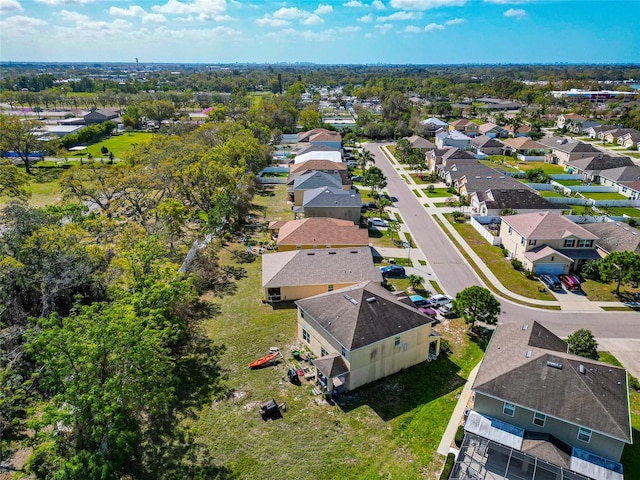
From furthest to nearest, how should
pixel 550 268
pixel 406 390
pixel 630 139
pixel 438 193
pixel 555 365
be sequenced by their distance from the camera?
pixel 630 139, pixel 438 193, pixel 550 268, pixel 406 390, pixel 555 365

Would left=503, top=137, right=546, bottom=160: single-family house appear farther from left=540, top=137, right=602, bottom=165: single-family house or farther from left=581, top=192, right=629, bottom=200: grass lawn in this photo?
left=581, top=192, right=629, bottom=200: grass lawn

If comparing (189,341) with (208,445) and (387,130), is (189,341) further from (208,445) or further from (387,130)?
(387,130)

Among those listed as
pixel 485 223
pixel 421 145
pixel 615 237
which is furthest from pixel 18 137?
pixel 615 237

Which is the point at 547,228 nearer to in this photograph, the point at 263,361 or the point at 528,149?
the point at 263,361

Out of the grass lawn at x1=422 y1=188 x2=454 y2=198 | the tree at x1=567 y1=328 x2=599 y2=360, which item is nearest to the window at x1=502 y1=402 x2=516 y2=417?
the tree at x1=567 y1=328 x2=599 y2=360

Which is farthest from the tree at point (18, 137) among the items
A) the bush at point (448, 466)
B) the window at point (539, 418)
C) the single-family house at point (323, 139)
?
the window at point (539, 418)

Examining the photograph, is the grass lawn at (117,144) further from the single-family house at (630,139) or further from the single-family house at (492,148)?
the single-family house at (630,139)
